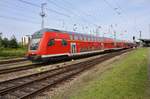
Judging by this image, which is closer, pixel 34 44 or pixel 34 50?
pixel 34 50

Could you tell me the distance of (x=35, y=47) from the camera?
19.4 metres

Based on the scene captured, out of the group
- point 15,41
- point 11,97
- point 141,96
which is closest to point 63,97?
point 11,97

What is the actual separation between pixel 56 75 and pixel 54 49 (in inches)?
253

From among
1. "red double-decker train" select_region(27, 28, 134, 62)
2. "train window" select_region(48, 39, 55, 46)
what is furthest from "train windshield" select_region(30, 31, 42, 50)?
"train window" select_region(48, 39, 55, 46)

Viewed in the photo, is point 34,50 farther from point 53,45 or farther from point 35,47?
point 53,45

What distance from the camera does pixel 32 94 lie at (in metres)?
8.79

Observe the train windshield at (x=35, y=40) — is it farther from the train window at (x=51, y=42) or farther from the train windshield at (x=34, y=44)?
the train window at (x=51, y=42)

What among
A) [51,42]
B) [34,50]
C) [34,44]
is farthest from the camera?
[34,44]

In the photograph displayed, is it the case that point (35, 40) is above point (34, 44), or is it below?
above

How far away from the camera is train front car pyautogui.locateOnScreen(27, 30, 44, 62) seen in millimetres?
18719

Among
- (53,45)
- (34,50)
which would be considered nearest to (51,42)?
(53,45)

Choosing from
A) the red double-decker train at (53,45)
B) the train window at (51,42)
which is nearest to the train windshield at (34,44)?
the red double-decker train at (53,45)

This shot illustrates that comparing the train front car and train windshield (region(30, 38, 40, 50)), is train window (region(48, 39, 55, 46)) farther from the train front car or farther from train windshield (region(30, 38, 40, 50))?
train windshield (region(30, 38, 40, 50))

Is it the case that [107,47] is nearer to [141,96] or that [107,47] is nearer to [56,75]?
[56,75]
